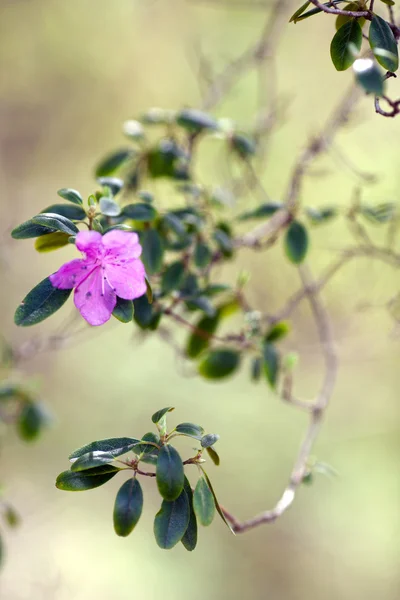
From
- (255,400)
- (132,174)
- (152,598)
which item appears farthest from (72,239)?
(255,400)

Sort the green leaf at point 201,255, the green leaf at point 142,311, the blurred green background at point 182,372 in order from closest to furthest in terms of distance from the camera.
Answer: the green leaf at point 142,311 < the green leaf at point 201,255 < the blurred green background at point 182,372

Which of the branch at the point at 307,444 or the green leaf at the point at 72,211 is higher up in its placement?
the green leaf at the point at 72,211

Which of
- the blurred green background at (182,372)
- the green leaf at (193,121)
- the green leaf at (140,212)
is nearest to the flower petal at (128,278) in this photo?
the green leaf at (140,212)

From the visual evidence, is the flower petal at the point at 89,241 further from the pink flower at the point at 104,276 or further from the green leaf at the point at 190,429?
the green leaf at the point at 190,429

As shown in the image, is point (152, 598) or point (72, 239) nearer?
point (72, 239)

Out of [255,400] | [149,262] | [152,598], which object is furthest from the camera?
[255,400]

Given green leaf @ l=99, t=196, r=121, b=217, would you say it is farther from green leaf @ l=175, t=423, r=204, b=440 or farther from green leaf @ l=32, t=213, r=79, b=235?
green leaf @ l=175, t=423, r=204, b=440

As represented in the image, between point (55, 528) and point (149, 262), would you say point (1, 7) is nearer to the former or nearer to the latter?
point (55, 528)
